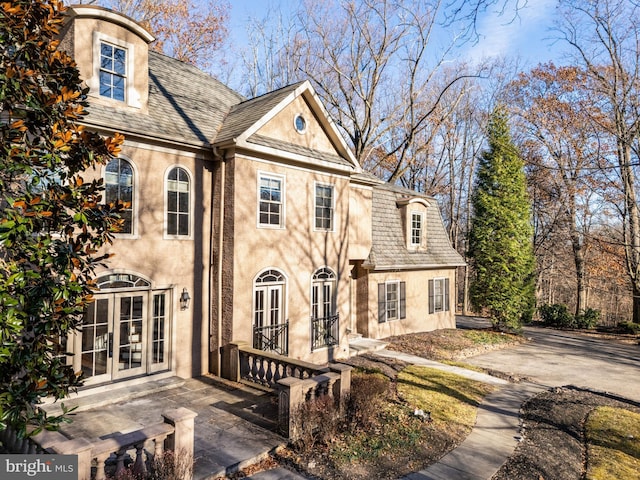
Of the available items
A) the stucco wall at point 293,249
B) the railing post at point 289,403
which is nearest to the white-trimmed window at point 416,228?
the stucco wall at point 293,249

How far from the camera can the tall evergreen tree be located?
64.8 feet

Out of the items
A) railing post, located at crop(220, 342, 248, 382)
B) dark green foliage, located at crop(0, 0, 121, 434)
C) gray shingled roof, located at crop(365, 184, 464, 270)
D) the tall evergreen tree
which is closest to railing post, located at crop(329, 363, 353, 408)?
railing post, located at crop(220, 342, 248, 382)

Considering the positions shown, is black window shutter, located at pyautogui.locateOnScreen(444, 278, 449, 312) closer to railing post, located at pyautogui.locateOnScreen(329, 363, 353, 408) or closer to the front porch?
railing post, located at pyautogui.locateOnScreen(329, 363, 353, 408)

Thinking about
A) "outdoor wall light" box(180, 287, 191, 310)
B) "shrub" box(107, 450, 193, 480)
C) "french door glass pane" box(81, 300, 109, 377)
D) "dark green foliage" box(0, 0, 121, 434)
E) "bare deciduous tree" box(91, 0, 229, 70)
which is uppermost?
"bare deciduous tree" box(91, 0, 229, 70)

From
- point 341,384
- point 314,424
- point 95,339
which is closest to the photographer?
point 314,424

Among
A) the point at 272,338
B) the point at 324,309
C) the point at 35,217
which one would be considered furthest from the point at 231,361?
the point at 35,217

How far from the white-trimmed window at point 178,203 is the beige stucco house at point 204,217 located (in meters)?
0.03

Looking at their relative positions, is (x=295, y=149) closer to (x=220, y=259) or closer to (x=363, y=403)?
(x=220, y=259)

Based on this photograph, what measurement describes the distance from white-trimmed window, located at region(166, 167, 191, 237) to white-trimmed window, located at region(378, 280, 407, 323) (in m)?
9.14

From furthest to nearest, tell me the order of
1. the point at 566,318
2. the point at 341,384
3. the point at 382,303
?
the point at 566,318 < the point at 382,303 < the point at 341,384

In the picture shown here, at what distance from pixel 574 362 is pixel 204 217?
14749 millimetres

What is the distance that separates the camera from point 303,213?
12.4 metres

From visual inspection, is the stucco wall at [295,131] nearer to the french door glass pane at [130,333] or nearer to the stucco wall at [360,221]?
the stucco wall at [360,221]

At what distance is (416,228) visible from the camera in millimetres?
19188
